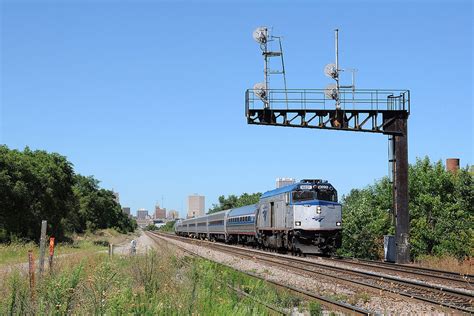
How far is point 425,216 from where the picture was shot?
130 feet

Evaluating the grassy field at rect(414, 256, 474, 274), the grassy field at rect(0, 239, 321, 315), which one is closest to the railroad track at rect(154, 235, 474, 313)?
the grassy field at rect(0, 239, 321, 315)

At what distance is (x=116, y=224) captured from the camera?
15688cm

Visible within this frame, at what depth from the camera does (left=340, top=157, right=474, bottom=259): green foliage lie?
119 feet

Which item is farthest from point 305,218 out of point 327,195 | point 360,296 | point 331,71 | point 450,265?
point 360,296

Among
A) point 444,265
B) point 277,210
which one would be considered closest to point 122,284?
point 444,265

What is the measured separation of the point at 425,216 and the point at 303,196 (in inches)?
465

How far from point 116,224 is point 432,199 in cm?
12614

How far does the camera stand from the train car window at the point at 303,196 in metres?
31.5

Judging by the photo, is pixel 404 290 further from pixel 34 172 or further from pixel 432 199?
pixel 34 172

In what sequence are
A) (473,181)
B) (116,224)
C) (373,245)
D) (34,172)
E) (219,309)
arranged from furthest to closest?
1. (116,224)
2. (34,172)
3. (473,181)
4. (373,245)
5. (219,309)

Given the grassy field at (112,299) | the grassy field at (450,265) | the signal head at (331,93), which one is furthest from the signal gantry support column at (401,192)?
the grassy field at (112,299)

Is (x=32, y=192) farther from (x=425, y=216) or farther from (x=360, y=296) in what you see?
(x=360, y=296)

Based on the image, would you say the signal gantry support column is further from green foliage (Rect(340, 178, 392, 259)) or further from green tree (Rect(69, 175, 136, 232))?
green tree (Rect(69, 175, 136, 232))

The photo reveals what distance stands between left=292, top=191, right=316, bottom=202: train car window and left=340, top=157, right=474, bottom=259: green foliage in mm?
7602
